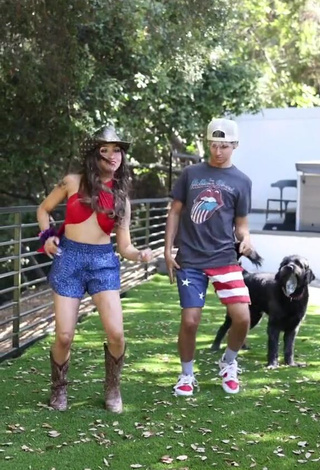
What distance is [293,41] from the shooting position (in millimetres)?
21375

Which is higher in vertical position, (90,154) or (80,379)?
(90,154)

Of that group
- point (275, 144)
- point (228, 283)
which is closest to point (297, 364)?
point (228, 283)

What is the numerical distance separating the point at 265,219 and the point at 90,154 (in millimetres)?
11187

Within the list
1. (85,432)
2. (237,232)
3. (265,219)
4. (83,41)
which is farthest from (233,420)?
(265,219)

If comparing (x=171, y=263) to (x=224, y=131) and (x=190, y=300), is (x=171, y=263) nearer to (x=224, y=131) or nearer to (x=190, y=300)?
(x=190, y=300)

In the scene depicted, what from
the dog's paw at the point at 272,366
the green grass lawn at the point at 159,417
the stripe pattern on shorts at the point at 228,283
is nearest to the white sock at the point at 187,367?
the green grass lawn at the point at 159,417

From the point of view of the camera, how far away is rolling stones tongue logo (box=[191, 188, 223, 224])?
4926mm

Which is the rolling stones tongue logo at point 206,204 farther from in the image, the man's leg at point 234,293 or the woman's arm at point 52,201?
the woman's arm at point 52,201

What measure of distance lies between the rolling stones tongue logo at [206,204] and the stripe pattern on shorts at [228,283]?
0.34 metres

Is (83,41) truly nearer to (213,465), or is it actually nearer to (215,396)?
(215,396)

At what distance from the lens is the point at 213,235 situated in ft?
16.2

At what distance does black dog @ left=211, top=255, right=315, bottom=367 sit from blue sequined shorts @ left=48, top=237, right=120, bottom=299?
171 centimetres

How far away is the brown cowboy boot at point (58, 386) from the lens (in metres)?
4.65

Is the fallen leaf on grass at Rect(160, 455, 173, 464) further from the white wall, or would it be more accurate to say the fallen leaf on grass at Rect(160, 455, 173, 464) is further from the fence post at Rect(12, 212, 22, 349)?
the white wall
